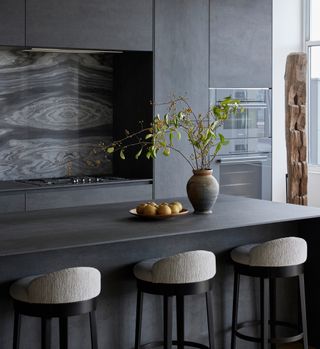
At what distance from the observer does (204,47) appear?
6.50 meters

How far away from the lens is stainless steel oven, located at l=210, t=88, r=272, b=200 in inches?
264

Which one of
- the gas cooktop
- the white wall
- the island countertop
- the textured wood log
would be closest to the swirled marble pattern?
the gas cooktop

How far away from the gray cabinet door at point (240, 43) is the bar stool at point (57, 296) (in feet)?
11.8

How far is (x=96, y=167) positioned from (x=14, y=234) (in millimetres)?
3171

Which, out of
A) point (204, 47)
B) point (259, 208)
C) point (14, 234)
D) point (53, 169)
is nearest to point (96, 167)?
point (53, 169)

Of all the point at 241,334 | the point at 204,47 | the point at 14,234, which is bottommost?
the point at 241,334

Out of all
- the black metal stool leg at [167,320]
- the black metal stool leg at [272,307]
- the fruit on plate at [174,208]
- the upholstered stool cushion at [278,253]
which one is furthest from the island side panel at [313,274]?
the black metal stool leg at [167,320]

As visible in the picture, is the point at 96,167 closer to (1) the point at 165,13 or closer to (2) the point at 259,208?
(1) the point at 165,13

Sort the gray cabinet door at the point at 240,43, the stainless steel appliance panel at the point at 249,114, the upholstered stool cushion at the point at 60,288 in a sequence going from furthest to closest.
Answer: the stainless steel appliance panel at the point at 249,114 → the gray cabinet door at the point at 240,43 → the upholstered stool cushion at the point at 60,288

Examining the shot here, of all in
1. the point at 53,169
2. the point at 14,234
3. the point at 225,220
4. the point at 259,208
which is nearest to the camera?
the point at 14,234

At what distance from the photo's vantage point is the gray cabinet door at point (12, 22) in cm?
541

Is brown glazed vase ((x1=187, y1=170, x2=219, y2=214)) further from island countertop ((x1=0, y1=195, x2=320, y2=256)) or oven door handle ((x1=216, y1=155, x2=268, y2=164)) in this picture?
oven door handle ((x1=216, y1=155, x2=268, y2=164))

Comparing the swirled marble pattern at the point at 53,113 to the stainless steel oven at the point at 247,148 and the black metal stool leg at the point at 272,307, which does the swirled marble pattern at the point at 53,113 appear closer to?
the stainless steel oven at the point at 247,148

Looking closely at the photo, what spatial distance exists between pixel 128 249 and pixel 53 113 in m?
2.74
